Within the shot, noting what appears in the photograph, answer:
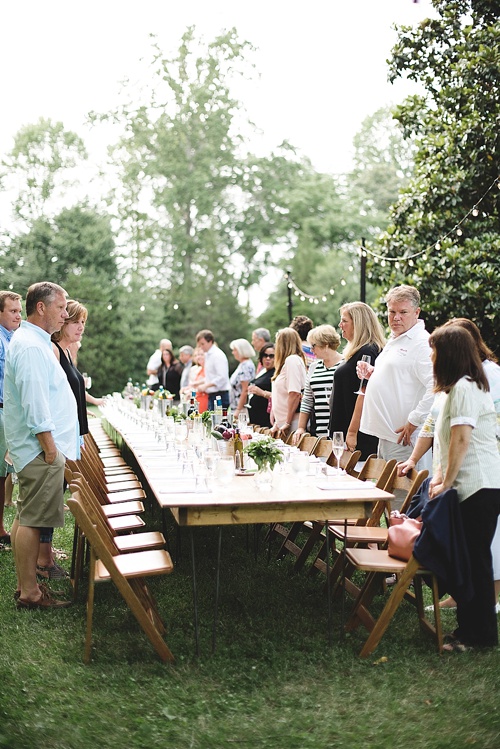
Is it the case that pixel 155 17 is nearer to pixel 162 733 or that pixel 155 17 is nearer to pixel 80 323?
pixel 80 323

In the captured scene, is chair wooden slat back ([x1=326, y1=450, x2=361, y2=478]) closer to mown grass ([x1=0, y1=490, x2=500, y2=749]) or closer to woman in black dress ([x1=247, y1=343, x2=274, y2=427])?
mown grass ([x1=0, y1=490, x2=500, y2=749])

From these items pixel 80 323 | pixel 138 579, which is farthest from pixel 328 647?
pixel 80 323

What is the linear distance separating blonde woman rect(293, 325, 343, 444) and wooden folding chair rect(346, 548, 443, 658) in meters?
2.57

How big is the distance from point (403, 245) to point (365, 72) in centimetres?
1914

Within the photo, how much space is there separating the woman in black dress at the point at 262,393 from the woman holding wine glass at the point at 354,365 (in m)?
2.87

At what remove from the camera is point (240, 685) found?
3.87m

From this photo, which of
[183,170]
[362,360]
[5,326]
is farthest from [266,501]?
[183,170]

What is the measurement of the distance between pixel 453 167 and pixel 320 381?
641 centimetres

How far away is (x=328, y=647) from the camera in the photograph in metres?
4.34

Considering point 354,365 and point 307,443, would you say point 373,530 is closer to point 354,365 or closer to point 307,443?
point 307,443

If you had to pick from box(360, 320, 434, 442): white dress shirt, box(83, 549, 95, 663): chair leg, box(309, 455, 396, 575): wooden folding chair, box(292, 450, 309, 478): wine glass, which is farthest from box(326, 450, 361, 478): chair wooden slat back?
box(83, 549, 95, 663): chair leg

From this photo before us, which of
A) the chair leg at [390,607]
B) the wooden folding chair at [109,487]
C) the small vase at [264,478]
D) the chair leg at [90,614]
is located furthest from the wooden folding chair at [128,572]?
the wooden folding chair at [109,487]

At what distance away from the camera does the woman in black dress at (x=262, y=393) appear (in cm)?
948

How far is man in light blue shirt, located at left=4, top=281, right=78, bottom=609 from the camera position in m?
4.91
